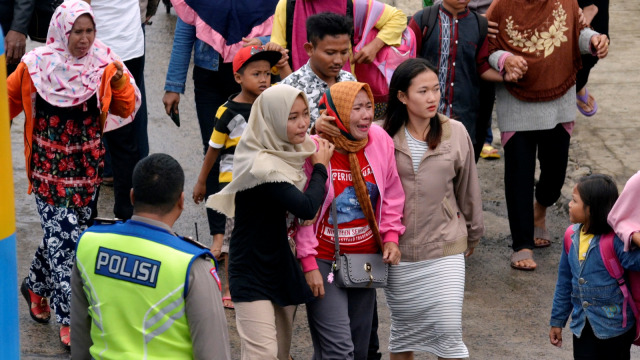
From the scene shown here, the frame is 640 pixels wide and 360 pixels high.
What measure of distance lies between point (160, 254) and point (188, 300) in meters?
0.19

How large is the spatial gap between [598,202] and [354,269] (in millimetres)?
1209

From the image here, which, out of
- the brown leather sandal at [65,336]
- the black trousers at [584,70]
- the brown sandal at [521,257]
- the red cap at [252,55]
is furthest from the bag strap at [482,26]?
the brown leather sandal at [65,336]

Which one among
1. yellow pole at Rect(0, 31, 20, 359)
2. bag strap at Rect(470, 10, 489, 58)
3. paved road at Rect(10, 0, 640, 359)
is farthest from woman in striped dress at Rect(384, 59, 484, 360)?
yellow pole at Rect(0, 31, 20, 359)

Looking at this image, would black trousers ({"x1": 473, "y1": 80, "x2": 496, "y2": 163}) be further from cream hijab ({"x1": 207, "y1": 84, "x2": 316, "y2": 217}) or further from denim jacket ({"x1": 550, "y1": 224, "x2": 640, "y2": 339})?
cream hijab ({"x1": 207, "y1": 84, "x2": 316, "y2": 217})

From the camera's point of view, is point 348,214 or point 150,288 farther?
point 348,214

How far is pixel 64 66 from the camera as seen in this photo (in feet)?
19.2

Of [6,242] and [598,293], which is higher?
[6,242]

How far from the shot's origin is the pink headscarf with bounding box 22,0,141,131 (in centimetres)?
573

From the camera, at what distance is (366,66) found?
6.59 metres

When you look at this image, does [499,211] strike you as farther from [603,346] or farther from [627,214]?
[627,214]

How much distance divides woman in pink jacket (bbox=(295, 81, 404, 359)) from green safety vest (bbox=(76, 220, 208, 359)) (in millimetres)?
1287

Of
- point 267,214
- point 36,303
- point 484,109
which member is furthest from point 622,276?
point 36,303

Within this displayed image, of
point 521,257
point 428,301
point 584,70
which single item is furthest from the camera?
point 584,70

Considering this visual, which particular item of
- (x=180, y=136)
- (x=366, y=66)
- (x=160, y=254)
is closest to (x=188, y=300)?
(x=160, y=254)
